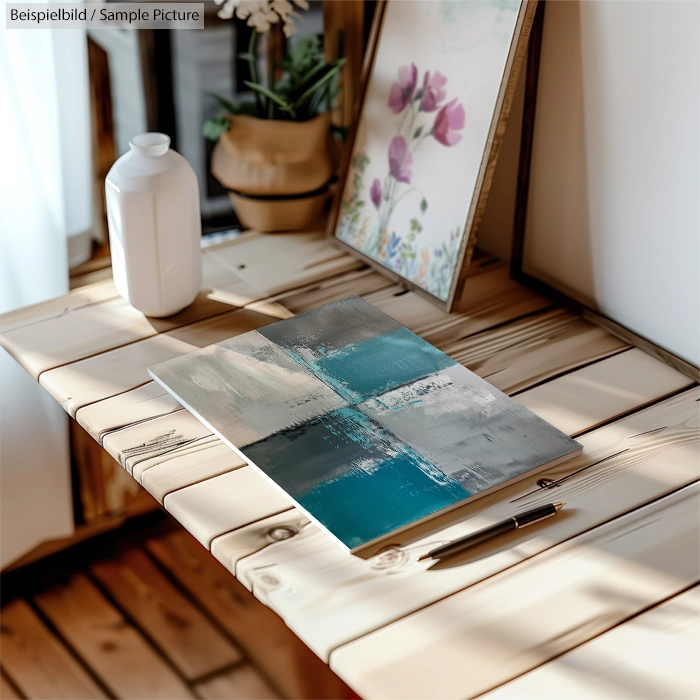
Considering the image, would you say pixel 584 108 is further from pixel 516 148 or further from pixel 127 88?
pixel 127 88

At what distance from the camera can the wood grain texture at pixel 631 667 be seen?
0.67m

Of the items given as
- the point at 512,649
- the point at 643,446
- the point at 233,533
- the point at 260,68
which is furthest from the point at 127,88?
the point at 512,649

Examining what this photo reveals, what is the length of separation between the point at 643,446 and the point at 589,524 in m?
0.14

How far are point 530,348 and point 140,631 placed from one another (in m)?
0.89

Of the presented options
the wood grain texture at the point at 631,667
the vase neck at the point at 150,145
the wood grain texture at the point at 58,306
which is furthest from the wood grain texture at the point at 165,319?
the wood grain texture at the point at 631,667

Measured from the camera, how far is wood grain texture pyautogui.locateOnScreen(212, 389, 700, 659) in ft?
2.45

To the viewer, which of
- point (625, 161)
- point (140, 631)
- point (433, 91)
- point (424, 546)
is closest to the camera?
point (424, 546)

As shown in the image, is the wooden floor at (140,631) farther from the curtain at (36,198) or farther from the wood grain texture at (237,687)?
the curtain at (36,198)

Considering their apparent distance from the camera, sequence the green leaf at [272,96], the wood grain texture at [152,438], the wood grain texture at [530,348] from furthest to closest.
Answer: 1. the green leaf at [272,96]
2. the wood grain texture at [530,348]
3. the wood grain texture at [152,438]

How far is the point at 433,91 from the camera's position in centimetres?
115

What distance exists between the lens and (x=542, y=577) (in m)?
0.77

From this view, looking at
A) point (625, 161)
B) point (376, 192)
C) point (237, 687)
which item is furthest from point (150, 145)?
point (237, 687)

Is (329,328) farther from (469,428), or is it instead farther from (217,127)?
(217,127)

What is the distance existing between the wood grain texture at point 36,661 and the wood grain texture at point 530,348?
33.6 inches
